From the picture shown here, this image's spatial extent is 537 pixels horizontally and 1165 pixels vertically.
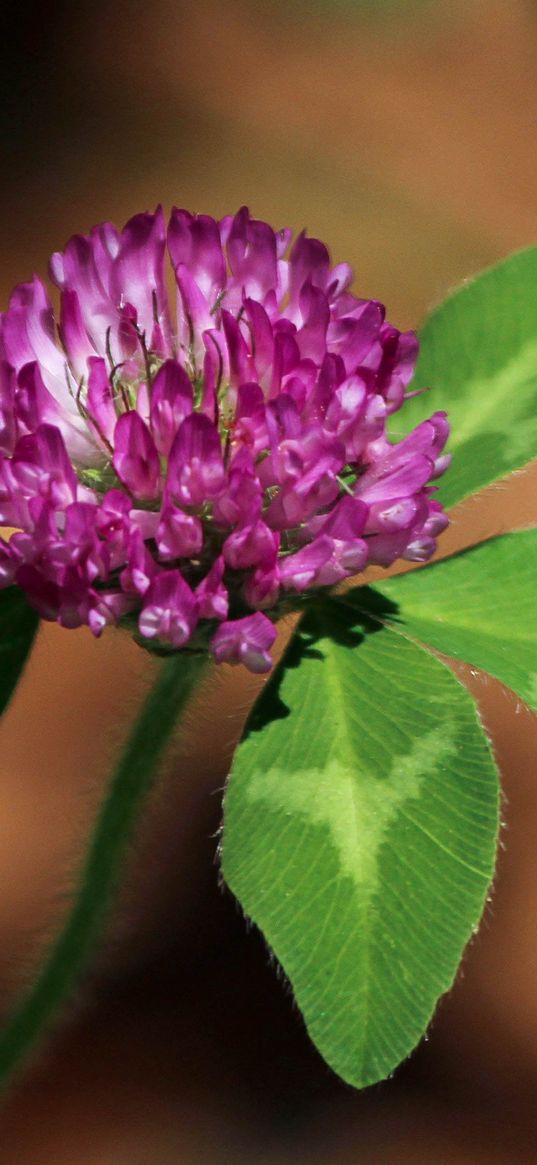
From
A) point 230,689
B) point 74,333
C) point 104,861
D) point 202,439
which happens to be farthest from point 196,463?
point 230,689

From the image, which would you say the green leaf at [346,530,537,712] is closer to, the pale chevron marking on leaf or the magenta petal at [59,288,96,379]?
the pale chevron marking on leaf

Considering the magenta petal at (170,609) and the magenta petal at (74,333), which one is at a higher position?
the magenta petal at (74,333)

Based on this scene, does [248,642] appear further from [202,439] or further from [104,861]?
[104,861]

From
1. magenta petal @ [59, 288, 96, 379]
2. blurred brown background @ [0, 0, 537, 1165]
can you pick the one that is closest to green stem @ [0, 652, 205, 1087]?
blurred brown background @ [0, 0, 537, 1165]

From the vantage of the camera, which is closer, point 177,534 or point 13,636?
point 177,534

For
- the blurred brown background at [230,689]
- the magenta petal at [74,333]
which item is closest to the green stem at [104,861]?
the blurred brown background at [230,689]

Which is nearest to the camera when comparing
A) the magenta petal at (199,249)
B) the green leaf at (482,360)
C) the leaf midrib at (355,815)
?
the leaf midrib at (355,815)

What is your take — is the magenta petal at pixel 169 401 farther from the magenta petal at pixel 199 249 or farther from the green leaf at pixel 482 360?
the green leaf at pixel 482 360
